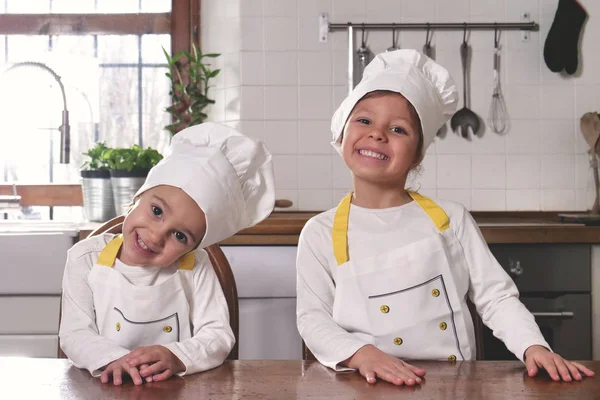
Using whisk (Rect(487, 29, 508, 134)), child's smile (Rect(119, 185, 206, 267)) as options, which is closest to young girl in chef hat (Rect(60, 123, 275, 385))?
child's smile (Rect(119, 185, 206, 267))

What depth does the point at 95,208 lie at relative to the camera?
2533mm

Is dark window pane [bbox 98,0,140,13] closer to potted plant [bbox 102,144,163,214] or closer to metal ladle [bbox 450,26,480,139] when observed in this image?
potted plant [bbox 102,144,163,214]

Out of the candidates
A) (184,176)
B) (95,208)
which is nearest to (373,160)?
(184,176)

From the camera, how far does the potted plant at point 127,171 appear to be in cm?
241

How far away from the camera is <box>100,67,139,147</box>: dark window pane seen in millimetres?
2910

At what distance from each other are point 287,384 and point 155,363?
0.20 metres

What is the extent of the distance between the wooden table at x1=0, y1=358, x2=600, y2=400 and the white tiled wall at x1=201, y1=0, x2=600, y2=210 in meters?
1.68

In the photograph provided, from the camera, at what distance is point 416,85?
1.35 meters

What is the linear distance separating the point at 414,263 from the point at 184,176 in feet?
1.42

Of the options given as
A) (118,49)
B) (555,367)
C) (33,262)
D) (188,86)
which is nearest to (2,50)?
(118,49)

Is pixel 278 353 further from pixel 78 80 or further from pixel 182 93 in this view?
pixel 78 80

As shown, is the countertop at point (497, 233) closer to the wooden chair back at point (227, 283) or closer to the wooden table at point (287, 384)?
the wooden chair back at point (227, 283)

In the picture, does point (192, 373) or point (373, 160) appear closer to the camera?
point (192, 373)

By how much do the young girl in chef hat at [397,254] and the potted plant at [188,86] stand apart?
4.54 feet
